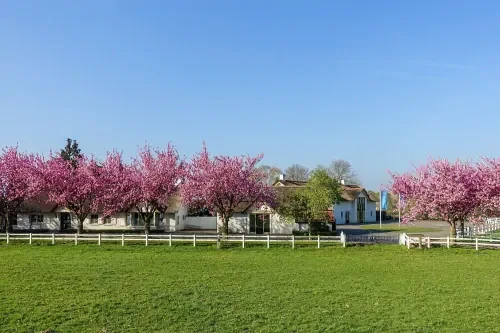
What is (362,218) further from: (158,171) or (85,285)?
(85,285)

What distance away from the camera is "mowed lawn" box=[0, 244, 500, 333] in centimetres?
1159

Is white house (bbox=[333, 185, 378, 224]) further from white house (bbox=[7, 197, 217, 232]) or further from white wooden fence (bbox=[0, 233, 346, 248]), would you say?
white wooden fence (bbox=[0, 233, 346, 248])

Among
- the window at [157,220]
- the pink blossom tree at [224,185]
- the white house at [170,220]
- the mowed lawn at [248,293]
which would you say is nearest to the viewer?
the mowed lawn at [248,293]

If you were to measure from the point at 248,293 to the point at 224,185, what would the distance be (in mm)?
21532

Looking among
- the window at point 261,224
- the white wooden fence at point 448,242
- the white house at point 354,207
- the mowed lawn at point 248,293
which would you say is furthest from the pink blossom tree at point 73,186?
the white house at point 354,207

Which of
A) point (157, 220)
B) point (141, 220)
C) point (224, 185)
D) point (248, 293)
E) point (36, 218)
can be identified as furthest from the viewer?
point (36, 218)

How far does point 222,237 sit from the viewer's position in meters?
31.3

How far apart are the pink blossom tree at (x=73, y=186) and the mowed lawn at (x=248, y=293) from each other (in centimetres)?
1285

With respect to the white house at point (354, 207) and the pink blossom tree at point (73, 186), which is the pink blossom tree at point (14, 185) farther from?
the white house at point (354, 207)

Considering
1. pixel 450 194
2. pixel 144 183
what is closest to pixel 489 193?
pixel 450 194

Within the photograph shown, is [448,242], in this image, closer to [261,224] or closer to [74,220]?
[261,224]

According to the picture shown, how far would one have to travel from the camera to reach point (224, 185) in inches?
1435

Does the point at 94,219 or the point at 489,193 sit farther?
the point at 94,219

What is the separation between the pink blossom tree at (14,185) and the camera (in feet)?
130
